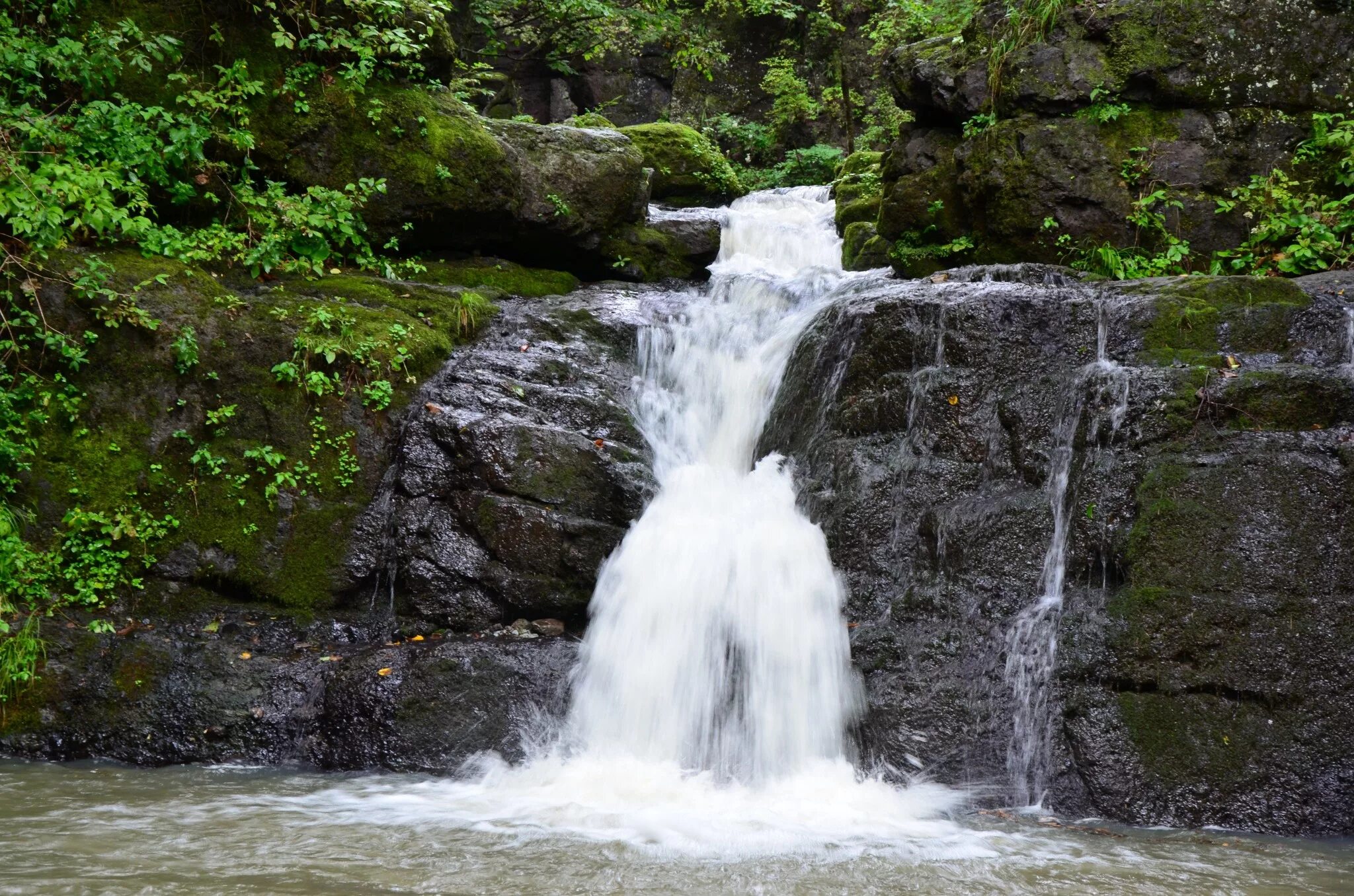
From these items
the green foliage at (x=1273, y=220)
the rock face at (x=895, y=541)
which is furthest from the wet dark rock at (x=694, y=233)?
the green foliage at (x=1273, y=220)

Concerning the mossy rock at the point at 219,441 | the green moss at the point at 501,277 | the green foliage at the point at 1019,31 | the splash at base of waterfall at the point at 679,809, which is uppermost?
the green foliage at the point at 1019,31

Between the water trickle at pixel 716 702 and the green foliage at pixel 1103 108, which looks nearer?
the water trickle at pixel 716 702

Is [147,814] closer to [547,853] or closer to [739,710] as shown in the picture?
[547,853]

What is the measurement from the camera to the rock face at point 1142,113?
8.45m

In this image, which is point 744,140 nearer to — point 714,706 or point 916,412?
point 916,412

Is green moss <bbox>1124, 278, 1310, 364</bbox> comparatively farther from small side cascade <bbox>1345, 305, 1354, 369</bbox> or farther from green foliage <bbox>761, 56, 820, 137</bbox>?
green foliage <bbox>761, 56, 820, 137</bbox>

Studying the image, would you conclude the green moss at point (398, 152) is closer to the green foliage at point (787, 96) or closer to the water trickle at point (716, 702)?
the water trickle at point (716, 702)

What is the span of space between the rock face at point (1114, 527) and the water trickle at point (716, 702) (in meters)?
0.27

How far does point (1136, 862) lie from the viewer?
12.8 feet

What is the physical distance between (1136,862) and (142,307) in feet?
22.8

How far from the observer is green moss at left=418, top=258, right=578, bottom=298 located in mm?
9031

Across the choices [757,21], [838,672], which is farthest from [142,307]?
[757,21]

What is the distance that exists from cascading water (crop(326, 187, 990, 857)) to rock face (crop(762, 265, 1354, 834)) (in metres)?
0.30

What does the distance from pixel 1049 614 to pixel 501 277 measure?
635 centimetres
